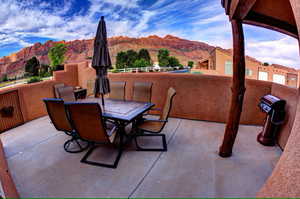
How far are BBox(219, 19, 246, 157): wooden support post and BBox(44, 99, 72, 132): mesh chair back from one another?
2.72 metres

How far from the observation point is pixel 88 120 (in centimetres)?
262

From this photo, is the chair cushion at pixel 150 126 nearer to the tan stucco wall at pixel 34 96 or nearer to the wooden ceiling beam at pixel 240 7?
the wooden ceiling beam at pixel 240 7

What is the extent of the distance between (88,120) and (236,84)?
238cm

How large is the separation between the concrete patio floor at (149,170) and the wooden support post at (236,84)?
0.98 feet

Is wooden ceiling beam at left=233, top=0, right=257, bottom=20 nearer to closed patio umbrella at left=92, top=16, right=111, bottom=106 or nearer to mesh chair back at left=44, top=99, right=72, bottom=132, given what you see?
closed patio umbrella at left=92, top=16, right=111, bottom=106

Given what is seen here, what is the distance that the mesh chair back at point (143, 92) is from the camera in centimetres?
421

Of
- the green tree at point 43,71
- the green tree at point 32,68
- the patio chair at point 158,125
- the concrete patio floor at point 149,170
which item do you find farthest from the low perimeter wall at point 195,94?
the green tree at point 32,68

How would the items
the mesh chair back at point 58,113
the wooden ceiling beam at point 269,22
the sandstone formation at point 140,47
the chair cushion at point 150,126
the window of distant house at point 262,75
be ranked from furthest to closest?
1. the sandstone formation at point 140,47
2. the window of distant house at point 262,75
3. the wooden ceiling beam at point 269,22
4. the chair cushion at point 150,126
5. the mesh chair back at point 58,113

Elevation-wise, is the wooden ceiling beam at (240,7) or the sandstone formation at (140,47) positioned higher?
the sandstone formation at (140,47)

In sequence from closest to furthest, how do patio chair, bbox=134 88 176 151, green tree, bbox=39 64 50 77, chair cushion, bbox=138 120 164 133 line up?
patio chair, bbox=134 88 176 151 < chair cushion, bbox=138 120 164 133 < green tree, bbox=39 64 50 77

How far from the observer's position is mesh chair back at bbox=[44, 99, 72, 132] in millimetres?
2887

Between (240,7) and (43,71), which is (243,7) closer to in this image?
(240,7)

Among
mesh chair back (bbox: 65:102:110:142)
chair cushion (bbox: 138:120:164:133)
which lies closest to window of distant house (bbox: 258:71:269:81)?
chair cushion (bbox: 138:120:164:133)

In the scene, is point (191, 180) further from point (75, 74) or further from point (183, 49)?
point (183, 49)
